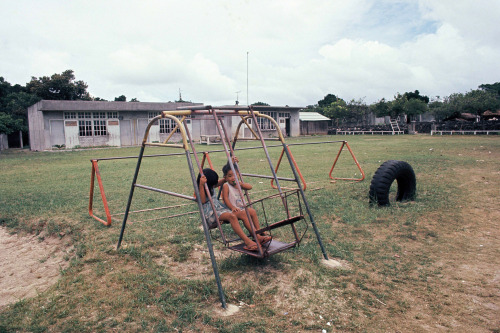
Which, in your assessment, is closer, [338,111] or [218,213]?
[218,213]

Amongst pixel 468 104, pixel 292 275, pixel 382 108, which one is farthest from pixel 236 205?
pixel 382 108

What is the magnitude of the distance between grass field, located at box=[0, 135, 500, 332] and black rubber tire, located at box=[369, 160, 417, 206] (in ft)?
0.87

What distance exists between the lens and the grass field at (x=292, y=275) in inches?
125

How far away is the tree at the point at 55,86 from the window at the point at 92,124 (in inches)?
520

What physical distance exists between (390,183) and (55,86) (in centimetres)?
4146

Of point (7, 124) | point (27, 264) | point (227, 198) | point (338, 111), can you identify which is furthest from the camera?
point (338, 111)

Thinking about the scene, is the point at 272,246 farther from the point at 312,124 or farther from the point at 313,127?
the point at 313,127

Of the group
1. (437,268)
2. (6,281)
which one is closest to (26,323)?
(6,281)

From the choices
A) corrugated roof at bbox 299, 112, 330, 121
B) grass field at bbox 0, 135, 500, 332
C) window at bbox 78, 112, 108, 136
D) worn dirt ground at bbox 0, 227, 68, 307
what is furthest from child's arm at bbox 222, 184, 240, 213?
corrugated roof at bbox 299, 112, 330, 121

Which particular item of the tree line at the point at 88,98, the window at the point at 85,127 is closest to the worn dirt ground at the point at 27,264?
the window at the point at 85,127

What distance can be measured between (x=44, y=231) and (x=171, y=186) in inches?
151

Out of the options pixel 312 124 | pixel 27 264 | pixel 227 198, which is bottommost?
pixel 27 264

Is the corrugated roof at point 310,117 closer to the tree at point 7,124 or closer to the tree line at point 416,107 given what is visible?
the tree line at point 416,107

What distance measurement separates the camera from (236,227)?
4.05 metres
